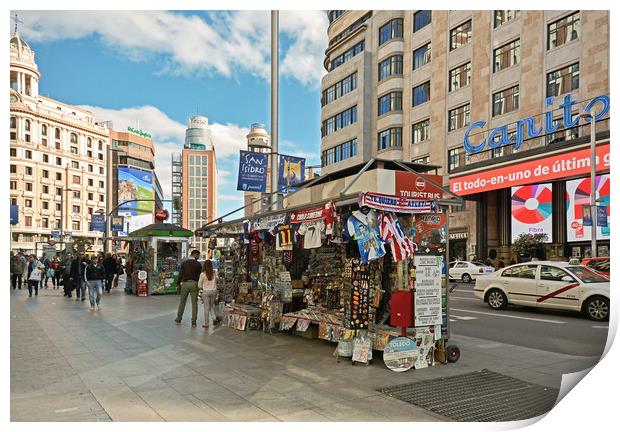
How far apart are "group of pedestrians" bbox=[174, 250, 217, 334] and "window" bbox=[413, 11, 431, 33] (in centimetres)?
3657

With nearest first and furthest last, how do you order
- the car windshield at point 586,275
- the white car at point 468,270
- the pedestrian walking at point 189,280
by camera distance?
the pedestrian walking at point 189,280 → the car windshield at point 586,275 → the white car at point 468,270

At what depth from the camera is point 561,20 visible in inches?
1205

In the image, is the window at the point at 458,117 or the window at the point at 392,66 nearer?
the window at the point at 458,117

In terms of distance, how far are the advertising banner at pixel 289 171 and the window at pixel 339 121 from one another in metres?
36.5

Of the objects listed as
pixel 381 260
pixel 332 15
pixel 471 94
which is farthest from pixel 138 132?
pixel 381 260

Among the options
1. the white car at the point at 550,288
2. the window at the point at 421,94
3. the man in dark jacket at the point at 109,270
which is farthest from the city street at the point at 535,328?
the window at the point at 421,94

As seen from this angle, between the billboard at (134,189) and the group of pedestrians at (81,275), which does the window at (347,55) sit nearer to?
the group of pedestrians at (81,275)

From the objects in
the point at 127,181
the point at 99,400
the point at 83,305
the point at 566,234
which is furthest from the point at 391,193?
the point at 127,181

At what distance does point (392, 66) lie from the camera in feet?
150

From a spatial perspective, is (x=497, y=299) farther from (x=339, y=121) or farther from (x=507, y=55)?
(x=339, y=121)

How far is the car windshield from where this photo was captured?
1362 centimetres

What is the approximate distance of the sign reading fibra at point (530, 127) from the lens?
27.4 m

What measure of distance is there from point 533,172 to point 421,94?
15.4 meters
